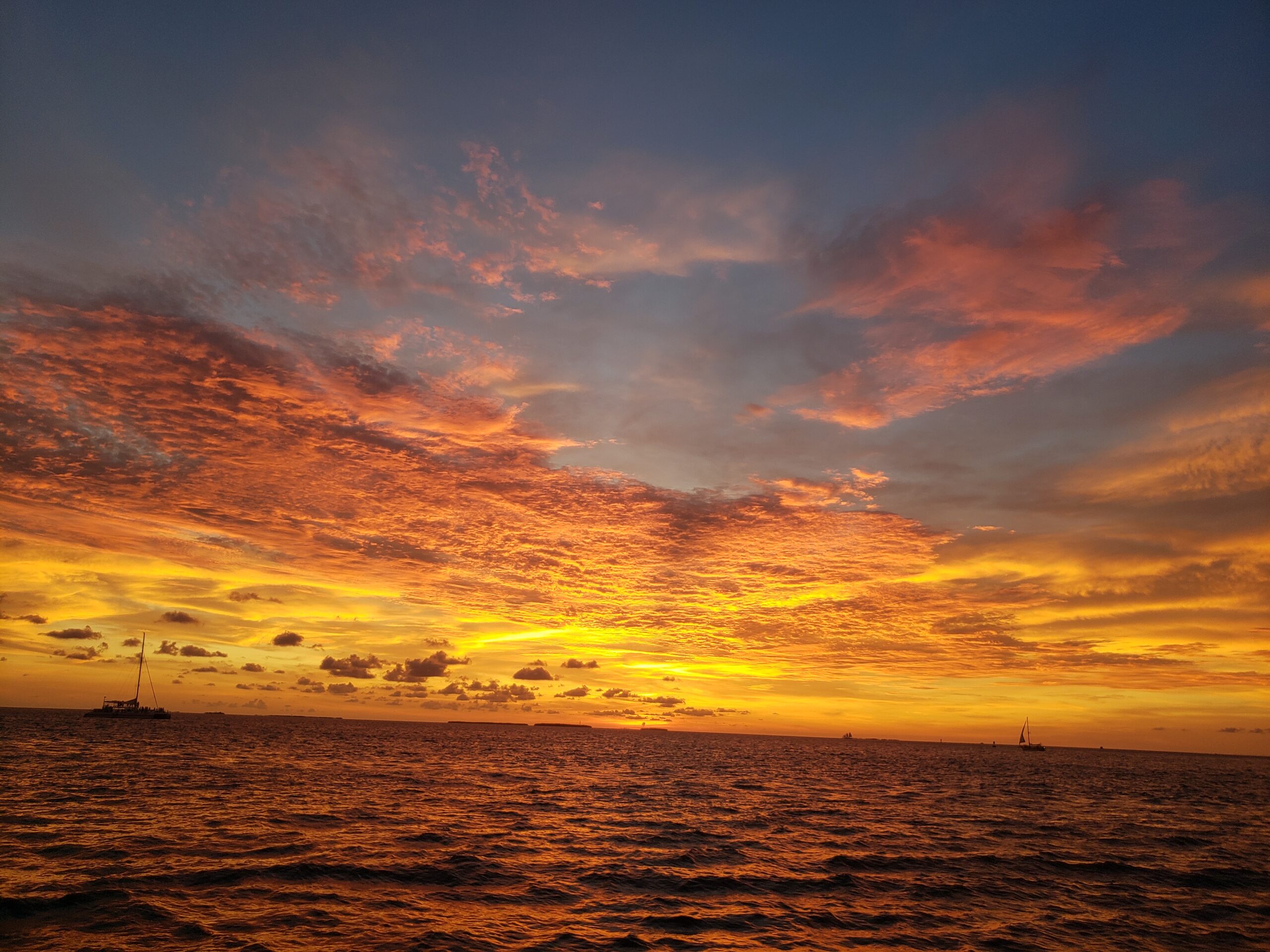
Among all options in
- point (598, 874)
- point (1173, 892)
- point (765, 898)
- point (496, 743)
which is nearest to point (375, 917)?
point (598, 874)

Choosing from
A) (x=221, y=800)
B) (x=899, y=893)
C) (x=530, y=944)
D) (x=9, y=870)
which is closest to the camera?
(x=530, y=944)

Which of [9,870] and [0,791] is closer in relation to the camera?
[9,870]

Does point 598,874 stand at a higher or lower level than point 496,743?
higher

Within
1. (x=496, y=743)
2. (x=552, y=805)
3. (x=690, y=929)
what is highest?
(x=690, y=929)

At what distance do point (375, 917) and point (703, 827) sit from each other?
90.7 ft

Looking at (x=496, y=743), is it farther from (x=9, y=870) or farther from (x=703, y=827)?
(x=9, y=870)

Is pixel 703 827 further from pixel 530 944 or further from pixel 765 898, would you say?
pixel 530 944

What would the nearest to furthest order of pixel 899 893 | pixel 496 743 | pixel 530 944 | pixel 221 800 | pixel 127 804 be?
1. pixel 530 944
2. pixel 899 893
3. pixel 127 804
4. pixel 221 800
5. pixel 496 743

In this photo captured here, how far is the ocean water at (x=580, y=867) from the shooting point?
23.8 meters

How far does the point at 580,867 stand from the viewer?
33594mm

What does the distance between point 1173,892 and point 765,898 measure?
2206cm

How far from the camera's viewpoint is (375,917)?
2455 centimetres

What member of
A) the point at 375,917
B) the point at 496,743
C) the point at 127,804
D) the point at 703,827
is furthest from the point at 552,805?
the point at 496,743

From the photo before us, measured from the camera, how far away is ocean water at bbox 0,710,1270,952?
937 inches
